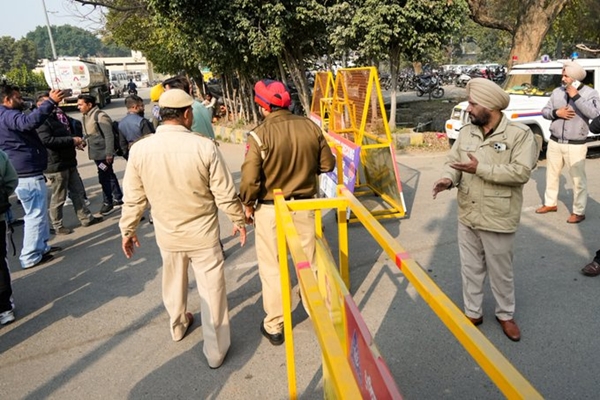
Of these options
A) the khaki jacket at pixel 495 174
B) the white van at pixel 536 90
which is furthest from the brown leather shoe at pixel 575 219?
the white van at pixel 536 90

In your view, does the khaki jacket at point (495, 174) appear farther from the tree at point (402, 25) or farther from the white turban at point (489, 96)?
the tree at point (402, 25)

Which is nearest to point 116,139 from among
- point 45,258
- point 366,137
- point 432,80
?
point 45,258

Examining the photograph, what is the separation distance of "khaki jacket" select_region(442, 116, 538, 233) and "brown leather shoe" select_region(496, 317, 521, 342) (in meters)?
0.74

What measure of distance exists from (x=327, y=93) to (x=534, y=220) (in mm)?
3738

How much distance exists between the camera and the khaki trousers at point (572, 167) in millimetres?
4758

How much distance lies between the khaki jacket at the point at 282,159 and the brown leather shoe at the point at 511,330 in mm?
1727

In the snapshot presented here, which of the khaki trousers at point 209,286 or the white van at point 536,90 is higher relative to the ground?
the white van at point 536,90

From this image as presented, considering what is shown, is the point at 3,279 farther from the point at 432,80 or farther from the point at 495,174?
the point at 432,80

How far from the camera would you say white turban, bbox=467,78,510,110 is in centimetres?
265

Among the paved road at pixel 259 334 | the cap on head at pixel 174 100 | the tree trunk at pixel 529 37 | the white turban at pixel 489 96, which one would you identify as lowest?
the paved road at pixel 259 334

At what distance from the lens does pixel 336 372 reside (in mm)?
1141

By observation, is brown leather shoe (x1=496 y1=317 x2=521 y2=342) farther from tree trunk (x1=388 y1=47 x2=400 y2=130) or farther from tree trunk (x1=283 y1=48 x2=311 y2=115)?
tree trunk (x1=283 y1=48 x2=311 y2=115)

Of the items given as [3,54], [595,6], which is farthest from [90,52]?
[595,6]

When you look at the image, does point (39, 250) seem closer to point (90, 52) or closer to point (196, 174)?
point (196, 174)
